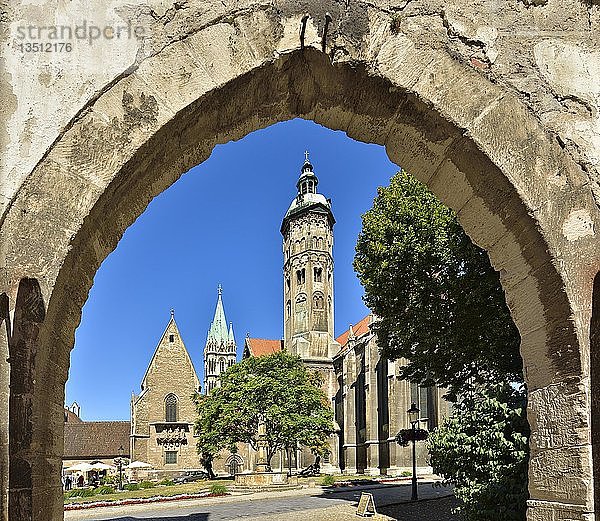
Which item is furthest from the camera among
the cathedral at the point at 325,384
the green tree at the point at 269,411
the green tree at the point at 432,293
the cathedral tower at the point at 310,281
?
the cathedral tower at the point at 310,281

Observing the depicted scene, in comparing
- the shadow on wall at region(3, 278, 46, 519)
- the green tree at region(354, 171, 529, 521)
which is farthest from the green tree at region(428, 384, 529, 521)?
the shadow on wall at region(3, 278, 46, 519)

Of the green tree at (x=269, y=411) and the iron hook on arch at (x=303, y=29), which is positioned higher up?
the iron hook on arch at (x=303, y=29)

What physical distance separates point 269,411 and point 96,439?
2790 centimetres

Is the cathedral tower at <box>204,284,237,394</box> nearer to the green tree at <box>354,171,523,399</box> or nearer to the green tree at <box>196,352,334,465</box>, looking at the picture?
the green tree at <box>196,352,334,465</box>

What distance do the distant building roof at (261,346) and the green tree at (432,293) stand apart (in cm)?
6233

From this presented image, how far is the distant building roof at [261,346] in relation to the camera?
79.5 m

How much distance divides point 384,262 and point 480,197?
42.0 ft

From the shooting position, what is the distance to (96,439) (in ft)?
207

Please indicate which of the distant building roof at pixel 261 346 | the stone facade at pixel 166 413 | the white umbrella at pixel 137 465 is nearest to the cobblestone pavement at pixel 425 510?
the white umbrella at pixel 137 465

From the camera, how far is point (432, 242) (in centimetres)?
1588

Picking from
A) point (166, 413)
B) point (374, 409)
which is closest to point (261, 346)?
point (166, 413)

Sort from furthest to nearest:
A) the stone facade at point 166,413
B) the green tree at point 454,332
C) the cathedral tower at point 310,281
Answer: the cathedral tower at point 310,281 → the stone facade at point 166,413 → the green tree at point 454,332

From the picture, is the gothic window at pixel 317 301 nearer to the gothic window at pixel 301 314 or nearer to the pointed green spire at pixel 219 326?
the gothic window at pixel 301 314

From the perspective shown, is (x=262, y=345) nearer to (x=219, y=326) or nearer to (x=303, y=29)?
(x=219, y=326)
